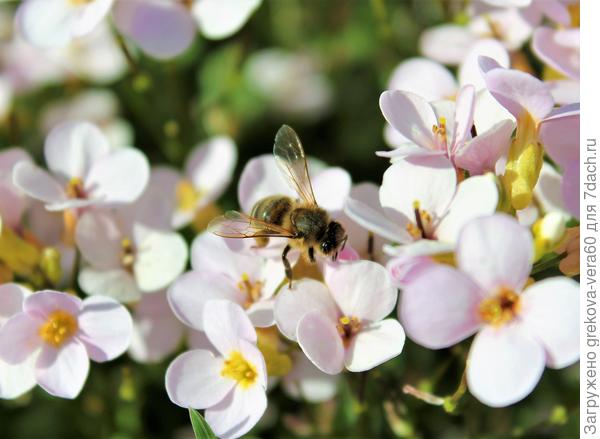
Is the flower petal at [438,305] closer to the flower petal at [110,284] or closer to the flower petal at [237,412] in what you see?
the flower petal at [237,412]

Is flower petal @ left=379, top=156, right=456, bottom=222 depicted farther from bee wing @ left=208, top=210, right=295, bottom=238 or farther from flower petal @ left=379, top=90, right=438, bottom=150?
bee wing @ left=208, top=210, right=295, bottom=238

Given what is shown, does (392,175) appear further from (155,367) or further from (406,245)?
(155,367)

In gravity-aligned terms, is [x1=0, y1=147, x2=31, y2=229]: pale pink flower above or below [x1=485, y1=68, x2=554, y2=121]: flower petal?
below

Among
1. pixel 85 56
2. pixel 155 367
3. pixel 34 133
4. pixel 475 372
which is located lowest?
pixel 155 367

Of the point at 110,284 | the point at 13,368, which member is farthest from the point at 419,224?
the point at 13,368

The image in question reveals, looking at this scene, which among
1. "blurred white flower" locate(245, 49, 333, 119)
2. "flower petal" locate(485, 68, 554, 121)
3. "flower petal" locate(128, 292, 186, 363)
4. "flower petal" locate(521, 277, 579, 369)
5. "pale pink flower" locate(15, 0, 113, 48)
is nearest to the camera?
"flower petal" locate(521, 277, 579, 369)

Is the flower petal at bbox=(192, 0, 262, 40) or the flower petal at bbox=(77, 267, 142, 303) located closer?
the flower petal at bbox=(77, 267, 142, 303)

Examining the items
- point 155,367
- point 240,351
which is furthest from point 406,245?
point 155,367

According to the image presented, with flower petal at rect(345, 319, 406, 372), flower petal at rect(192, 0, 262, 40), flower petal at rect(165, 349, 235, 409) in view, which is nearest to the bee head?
flower petal at rect(345, 319, 406, 372)
